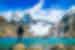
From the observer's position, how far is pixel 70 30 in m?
1.24

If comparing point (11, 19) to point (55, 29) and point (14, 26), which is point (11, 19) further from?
point (55, 29)

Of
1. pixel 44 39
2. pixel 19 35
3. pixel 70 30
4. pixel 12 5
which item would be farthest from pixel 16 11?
pixel 70 30

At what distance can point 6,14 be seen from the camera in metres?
1.24

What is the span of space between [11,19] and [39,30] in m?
0.21

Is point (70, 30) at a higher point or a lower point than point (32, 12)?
lower

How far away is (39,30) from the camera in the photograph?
1.23 m

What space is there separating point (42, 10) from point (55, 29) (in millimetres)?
161

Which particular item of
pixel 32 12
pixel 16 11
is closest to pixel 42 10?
pixel 32 12

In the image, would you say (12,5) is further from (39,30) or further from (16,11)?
(39,30)

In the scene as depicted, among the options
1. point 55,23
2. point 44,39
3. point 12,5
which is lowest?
point 44,39

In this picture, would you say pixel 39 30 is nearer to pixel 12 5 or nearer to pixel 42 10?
pixel 42 10

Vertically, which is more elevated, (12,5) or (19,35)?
(12,5)

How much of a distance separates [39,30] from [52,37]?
0.34 feet

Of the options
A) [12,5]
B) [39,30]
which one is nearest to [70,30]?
[39,30]
